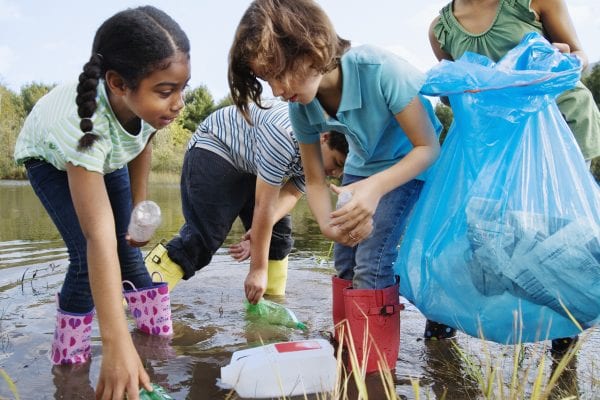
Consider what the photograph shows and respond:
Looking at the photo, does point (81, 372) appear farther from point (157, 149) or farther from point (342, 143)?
point (157, 149)

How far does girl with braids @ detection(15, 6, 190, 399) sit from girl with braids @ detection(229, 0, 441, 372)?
11.2 inches

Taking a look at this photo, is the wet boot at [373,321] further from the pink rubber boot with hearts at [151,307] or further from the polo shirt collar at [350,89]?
the pink rubber boot with hearts at [151,307]

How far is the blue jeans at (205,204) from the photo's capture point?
3004 mm

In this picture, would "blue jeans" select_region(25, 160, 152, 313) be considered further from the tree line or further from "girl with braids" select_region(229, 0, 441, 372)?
the tree line

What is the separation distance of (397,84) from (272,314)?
52.5 inches

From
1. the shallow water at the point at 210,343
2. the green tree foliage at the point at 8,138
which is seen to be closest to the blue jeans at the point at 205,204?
the shallow water at the point at 210,343

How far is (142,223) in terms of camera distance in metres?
2.27

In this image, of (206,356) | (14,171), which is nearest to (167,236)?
Result: (206,356)

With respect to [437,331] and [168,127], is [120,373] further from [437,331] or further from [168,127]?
[168,127]

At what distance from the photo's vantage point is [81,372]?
83.0 inches

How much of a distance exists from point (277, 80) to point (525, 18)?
3.56 feet

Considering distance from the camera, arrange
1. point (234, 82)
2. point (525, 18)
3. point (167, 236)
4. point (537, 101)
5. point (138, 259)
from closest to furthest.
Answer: point (537, 101)
point (234, 82)
point (525, 18)
point (138, 259)
point (167, 236)

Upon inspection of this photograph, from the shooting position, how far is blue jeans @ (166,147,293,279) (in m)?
3.00

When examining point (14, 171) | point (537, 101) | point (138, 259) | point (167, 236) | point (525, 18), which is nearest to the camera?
point (537, 101)
